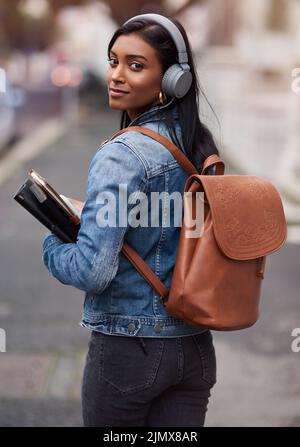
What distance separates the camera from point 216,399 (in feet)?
13.9

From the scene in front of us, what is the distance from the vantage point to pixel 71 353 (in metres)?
4.89

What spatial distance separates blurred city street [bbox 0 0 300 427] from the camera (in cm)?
424

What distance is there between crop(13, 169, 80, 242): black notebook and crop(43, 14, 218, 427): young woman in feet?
0.15

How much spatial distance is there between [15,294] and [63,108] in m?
22.9

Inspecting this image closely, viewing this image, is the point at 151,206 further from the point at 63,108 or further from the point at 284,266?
the point at 63,108

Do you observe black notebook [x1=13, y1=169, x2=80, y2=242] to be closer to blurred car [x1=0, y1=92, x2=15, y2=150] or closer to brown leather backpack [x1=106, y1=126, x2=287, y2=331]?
brown leather backpack [x1=106, y1=126, x2=287, y2=331]

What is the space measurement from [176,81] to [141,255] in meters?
0.49

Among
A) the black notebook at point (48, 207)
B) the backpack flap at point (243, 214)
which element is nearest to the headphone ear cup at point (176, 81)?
the backpack flap at point (243, 214)

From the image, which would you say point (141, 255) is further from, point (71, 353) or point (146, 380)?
point (71, 353)

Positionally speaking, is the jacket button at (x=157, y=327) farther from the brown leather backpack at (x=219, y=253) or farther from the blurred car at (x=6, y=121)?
the blurred car at (x=6, y=121)

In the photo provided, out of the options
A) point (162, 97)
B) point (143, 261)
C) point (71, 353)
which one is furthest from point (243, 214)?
point (71, 353)

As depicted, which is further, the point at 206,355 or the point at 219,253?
the point at 206,355

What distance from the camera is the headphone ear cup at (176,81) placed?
2.12 metres

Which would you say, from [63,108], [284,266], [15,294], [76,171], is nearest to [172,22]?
[15,294]
